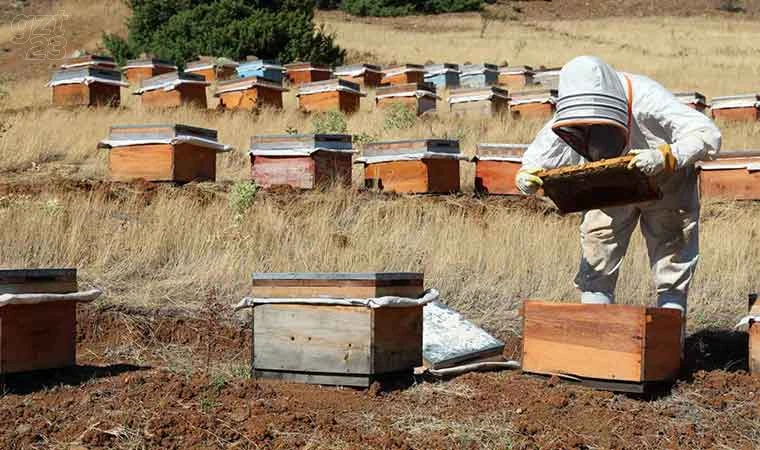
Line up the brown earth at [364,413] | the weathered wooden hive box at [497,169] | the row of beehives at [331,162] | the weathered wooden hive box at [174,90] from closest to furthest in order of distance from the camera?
the brown earth at [364,413]
the row of beehives at [331,162]
the weathered wooden hive box at [497,169]
the weathered wooden hive box at [174,90]

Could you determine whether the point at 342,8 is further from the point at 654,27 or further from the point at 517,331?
the point at 517,331

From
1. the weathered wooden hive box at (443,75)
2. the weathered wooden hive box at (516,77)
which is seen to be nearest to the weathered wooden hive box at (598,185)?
the weathered wooden hive box at (443,75)

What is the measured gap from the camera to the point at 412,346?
5805 millimetres

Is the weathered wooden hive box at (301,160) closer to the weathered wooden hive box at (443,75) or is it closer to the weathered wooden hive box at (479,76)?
the weathered wooden hive box at (443,75)

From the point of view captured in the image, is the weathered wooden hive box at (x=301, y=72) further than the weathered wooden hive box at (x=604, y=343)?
Yes

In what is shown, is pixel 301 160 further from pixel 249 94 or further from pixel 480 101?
pixel 480 101

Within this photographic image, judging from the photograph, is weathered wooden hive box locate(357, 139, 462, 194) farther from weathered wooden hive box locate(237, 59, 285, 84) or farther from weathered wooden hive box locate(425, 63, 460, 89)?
weathered wooden hive box locate(425, 63, 460, 89)

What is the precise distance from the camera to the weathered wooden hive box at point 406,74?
24.0 meters

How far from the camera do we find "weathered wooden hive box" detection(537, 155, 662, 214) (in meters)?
5.30

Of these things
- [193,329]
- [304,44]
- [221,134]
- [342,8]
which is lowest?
[193,329]

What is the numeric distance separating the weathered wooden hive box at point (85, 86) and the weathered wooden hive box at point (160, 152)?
6428 mm

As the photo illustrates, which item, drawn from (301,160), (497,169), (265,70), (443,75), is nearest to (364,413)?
(301,160)

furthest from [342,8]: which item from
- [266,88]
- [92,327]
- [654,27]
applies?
[92,327]

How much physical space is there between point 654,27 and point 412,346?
43.8 metres
